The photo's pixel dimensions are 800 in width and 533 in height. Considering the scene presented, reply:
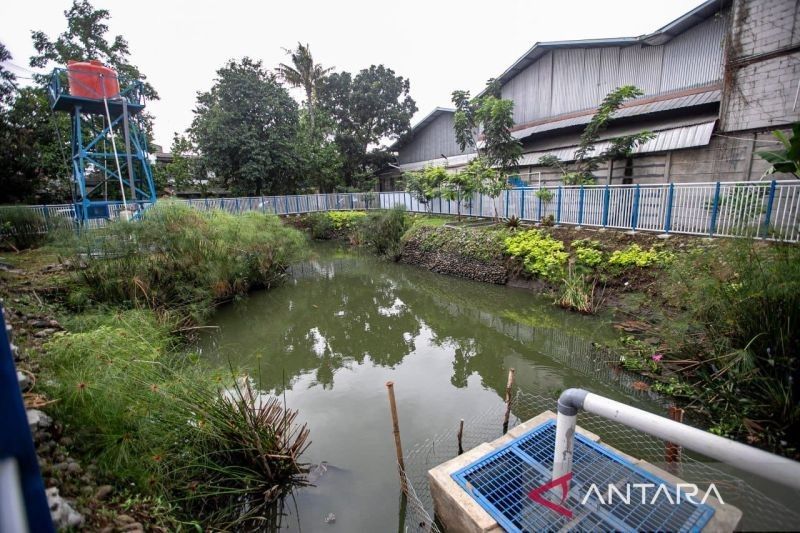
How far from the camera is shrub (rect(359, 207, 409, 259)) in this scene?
1453cm

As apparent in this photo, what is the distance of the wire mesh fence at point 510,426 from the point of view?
242 cm

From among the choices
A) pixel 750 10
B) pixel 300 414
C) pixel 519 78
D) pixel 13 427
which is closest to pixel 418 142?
pixel 519 78

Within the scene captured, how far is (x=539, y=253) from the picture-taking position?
9438mm

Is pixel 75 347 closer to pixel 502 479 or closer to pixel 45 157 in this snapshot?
pixel 502 479

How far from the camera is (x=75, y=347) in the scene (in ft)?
10.7

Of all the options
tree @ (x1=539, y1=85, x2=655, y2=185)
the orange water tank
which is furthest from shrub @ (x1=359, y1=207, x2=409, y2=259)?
the orange water tank

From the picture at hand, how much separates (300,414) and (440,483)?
2.49 m

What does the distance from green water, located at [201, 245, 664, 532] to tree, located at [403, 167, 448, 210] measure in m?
5.26

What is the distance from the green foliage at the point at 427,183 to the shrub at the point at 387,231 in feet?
4.88

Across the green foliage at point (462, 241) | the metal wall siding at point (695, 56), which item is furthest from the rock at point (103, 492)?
the metal wall siding at point (695, 56)

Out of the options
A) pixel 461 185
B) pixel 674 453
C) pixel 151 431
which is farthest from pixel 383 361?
pixel 461 185

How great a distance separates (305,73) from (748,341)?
2649cm

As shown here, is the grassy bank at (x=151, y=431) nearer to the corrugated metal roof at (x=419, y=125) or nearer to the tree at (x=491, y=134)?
the tree at (x=491, y=134)

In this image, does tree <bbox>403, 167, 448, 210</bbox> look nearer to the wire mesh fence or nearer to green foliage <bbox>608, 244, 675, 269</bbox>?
green foliage <bbox>608, 244, 675, 269</bbox>
